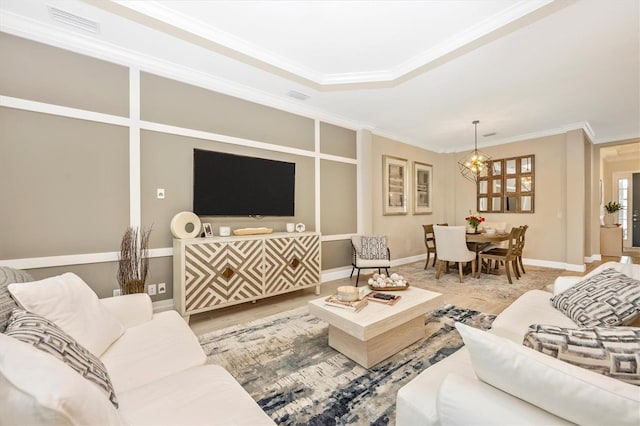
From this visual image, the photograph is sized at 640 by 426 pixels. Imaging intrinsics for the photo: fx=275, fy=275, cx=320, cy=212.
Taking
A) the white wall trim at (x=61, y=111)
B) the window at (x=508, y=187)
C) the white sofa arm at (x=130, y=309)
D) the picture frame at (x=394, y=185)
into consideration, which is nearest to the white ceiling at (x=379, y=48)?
the white wall trim at (x=61, y=111)

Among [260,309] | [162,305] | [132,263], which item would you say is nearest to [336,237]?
[260,309]

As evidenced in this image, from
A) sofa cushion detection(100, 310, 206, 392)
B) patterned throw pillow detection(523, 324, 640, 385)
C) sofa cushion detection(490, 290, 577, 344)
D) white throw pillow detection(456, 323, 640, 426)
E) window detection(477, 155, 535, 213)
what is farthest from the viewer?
window detection(477, 155, 535, 213)

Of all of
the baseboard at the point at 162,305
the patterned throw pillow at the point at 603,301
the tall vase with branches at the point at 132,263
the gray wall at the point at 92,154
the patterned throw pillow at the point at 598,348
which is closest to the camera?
the patterned throw pillow at the point at 598,348

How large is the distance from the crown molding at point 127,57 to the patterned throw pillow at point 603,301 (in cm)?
370

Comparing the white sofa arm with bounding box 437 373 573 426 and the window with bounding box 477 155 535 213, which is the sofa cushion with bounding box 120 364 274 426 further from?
the window with bounding box 477 155 535 213

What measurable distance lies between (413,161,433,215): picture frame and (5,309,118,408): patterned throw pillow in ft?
19.8

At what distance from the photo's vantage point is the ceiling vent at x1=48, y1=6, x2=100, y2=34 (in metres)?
2.28

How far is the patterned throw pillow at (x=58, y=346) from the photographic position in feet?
3.26

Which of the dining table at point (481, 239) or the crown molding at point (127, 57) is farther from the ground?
the crown molding at point (127, 57)

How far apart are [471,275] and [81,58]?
5941mm

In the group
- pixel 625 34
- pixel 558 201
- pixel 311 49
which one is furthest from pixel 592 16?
pixel 558 201

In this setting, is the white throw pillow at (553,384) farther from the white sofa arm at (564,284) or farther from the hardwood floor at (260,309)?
the hardwood floor at (260,309)

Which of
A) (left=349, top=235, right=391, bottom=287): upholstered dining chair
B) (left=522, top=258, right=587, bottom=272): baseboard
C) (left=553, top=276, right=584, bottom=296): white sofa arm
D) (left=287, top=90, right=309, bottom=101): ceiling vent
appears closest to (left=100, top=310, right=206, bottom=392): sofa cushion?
(left=553, top=276, right=584, bottom=296): white sofa arm

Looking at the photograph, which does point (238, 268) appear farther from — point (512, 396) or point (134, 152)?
point (512, 396)
